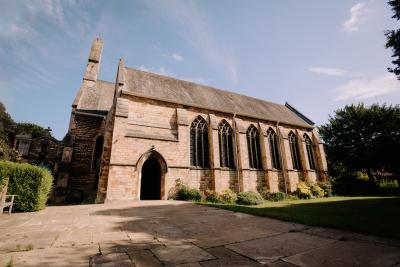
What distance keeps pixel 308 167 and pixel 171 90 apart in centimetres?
1560

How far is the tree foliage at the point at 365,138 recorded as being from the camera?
2239 cm

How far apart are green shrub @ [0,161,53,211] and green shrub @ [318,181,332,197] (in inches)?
850

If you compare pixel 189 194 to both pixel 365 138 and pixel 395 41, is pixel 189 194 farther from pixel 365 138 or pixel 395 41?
pixel 365 138

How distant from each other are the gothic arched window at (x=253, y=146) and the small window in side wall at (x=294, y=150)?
458 cm

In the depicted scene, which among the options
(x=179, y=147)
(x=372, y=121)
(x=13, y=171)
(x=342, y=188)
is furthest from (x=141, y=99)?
(x=372, y=121)

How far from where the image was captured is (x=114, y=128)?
12.4 m

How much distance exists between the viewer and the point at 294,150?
69.5ft

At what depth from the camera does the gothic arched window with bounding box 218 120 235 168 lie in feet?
54.0

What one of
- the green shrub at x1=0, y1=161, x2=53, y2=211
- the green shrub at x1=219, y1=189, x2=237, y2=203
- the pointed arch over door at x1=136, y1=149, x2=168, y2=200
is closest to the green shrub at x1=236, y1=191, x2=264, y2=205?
the green shrub at x1=219, y1=189, x2=237, y2=203

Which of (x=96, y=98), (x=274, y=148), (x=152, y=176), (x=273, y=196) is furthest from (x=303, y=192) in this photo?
(x=96, y=98)

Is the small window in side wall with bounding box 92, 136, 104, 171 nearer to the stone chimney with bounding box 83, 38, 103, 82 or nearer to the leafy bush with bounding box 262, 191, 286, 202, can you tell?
the stone chimney with bounding box 83, 38, 103, 82

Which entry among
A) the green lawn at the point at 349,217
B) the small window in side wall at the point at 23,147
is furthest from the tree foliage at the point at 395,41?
the small window in side wall at the point at 23,147

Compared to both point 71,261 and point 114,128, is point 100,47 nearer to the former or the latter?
point 114,128

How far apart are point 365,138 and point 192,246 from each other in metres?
29.7
